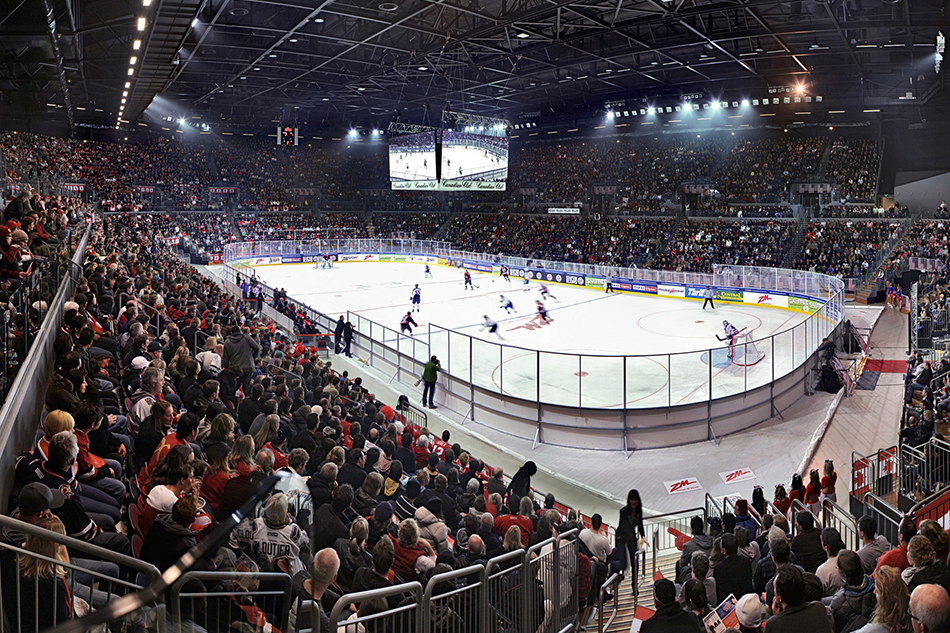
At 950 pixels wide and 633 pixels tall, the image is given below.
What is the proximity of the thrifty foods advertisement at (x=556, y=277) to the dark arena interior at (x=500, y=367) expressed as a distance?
0.26 metres

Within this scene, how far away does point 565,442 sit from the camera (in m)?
16.0

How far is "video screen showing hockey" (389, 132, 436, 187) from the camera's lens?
36909 mm

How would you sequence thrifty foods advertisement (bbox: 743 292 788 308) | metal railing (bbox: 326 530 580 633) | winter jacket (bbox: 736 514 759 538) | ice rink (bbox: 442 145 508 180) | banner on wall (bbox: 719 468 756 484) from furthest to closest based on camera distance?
ice rink (bbox: 442 145 508 180), thrifty foods advertisement (bbox: 743 292 788 308), banner on wall (bbox: 719 468 756 484), winter jacket (bbox: 736 514 759 538), metal railing (bbox: 326 530 580 633)

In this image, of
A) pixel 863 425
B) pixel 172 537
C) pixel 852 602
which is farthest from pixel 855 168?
pixel 172 537

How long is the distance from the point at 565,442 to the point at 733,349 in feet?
18.2

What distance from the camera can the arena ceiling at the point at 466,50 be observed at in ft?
80.3

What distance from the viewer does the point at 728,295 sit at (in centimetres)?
3334

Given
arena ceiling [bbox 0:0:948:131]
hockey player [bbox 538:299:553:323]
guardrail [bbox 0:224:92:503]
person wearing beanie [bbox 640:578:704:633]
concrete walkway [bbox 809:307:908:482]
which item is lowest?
concrete walkway [bbox 809:307:908:482]

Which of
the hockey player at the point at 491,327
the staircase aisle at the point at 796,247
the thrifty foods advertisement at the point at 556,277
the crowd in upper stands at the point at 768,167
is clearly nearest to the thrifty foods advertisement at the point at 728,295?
the thrifty foods advertisement at the point at 556,277

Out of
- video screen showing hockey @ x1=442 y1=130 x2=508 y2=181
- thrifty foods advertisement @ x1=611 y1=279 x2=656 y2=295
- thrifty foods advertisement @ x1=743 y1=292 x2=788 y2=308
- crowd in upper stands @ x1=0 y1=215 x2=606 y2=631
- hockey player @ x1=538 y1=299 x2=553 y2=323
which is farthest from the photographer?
thrifty foods advertisement @ x1=611 y1=279 x2=656 y2=295

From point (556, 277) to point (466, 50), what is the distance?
15.2m

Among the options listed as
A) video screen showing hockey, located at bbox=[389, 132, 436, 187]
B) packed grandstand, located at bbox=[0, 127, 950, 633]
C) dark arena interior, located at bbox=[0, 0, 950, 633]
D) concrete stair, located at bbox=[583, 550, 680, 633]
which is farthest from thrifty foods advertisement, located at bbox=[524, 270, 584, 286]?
concrete stair, located at bbox=[583, 550, 680, 633]

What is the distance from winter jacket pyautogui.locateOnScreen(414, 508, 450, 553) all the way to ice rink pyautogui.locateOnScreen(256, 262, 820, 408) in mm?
8551

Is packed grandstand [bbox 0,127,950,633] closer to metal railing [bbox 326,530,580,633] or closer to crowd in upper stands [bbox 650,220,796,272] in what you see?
metal railing [bbox 326,530,580,633]
